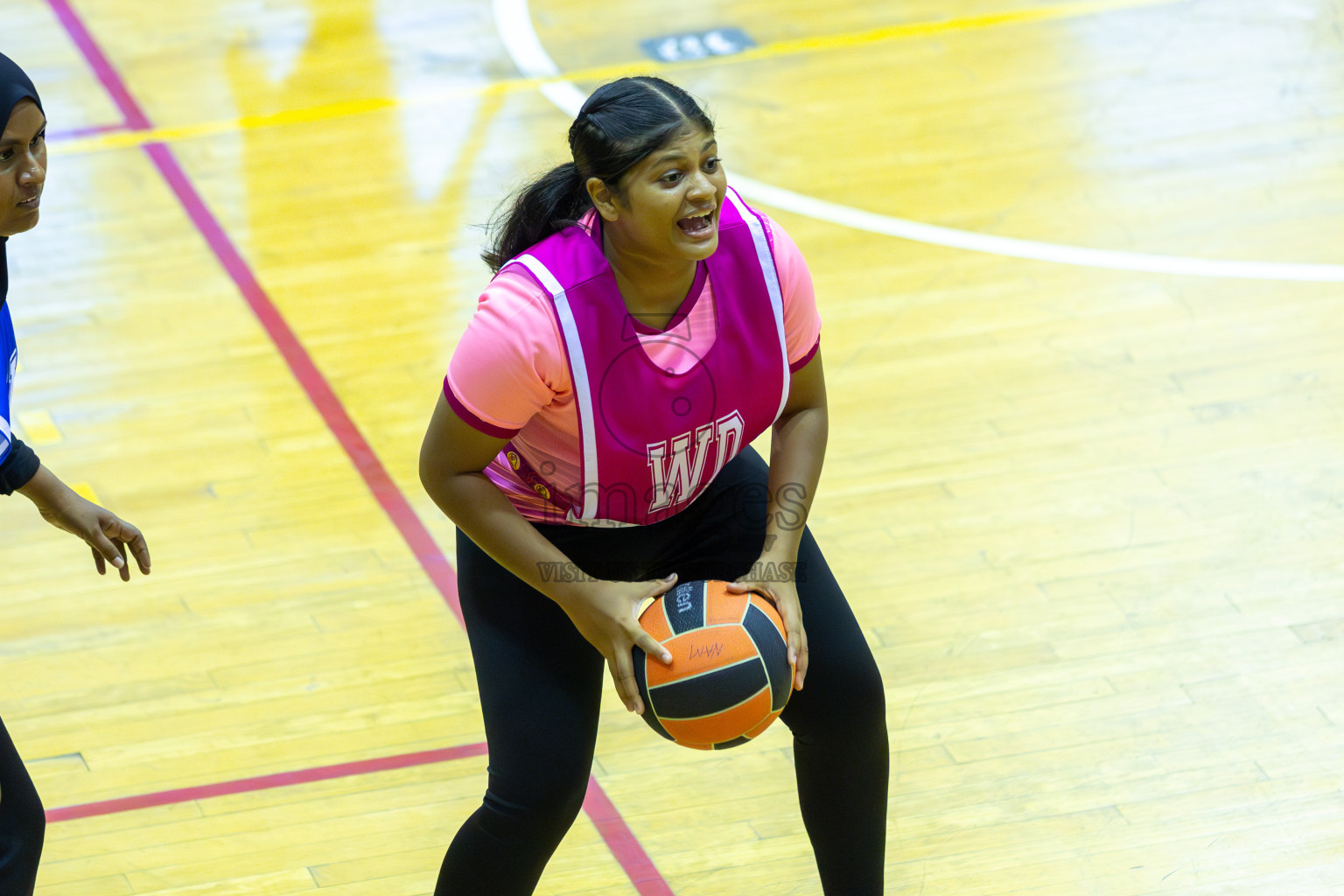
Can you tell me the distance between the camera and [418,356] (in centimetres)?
501

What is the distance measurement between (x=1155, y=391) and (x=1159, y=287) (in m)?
0.65

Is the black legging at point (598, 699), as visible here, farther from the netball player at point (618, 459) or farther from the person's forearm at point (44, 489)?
the person's forearm at point (44, 489)

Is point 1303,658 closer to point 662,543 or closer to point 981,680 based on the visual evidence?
point 981,680

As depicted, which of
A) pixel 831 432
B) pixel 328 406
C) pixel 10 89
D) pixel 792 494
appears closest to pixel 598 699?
pixel 792 494

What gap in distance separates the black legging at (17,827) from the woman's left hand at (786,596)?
1.18m

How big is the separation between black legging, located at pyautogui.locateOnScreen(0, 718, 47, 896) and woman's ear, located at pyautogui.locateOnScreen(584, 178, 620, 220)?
4.17ft

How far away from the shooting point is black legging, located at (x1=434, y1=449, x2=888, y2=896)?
2.45 meters

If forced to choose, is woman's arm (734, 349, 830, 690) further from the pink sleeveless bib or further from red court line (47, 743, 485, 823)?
red court line (47, 743, 485, 823)

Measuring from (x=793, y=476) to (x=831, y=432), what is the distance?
6.28 feet

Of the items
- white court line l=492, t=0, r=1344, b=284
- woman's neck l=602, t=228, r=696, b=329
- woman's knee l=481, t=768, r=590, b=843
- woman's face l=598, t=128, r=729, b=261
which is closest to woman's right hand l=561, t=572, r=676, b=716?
woman's knee l=481, t=768, r=590, b=843

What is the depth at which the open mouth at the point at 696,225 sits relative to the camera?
2.38 meters

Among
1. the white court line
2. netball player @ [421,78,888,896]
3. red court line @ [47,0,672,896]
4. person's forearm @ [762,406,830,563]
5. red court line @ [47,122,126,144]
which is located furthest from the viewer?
red court line @ [47,122,126,144]

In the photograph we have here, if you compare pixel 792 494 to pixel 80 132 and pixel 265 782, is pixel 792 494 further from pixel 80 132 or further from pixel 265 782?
pixel 80 132

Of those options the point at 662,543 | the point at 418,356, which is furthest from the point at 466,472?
the point at 418,356
